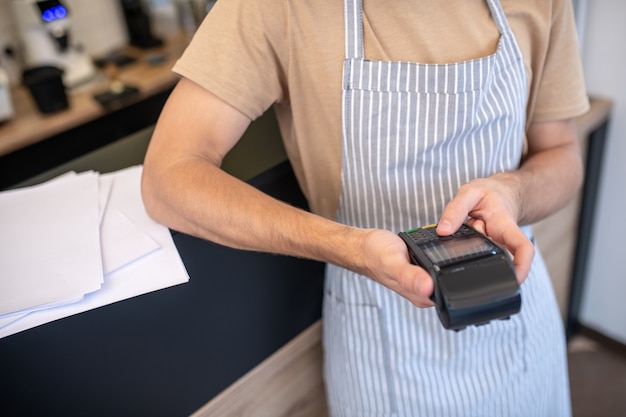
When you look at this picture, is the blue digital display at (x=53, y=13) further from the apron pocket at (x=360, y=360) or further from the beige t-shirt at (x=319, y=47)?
the apron pocket at (x=360, y=360)

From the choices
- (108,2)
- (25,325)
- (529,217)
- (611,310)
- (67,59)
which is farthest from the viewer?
(108,2)

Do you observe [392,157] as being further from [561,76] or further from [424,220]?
[561,76]

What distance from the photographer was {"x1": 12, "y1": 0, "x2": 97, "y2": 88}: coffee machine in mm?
1846

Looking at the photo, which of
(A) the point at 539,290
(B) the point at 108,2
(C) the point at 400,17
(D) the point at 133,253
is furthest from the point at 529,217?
(B) the point at 108,2

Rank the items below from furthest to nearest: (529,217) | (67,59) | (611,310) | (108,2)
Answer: (108,2), (67,59), (611,310), (529,217)

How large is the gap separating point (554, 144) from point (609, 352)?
1.17 metres

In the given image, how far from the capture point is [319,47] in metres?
0.83

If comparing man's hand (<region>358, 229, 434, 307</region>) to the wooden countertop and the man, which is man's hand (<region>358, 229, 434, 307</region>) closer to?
the man

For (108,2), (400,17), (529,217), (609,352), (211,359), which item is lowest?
(609,352)

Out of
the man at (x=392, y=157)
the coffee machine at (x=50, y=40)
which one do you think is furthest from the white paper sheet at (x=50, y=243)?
the coffee machine at (x=50, y=40)

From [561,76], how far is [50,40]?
163 cm

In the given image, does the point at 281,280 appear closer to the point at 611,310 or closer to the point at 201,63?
the point at 201,63

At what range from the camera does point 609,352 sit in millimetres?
1914

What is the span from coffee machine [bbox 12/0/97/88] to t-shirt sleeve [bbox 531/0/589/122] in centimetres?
144
